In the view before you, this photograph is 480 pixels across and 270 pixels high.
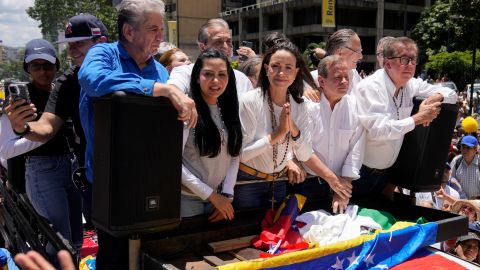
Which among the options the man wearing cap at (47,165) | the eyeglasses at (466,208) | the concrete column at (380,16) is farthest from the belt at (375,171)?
the concrete column at (380,16)

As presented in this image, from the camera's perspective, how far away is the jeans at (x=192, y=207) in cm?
291

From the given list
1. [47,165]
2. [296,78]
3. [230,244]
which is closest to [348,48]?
[296,78]

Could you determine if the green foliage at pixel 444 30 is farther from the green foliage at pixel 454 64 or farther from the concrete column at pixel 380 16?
the concrete column at pixel 380 16

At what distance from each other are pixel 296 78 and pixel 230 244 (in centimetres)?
124

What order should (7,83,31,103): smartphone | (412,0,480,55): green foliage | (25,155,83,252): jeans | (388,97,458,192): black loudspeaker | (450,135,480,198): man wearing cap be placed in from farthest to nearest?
(412,0,480,55): green foliage, (450,135,480,198): man wearing cap, (388,97,458,192): black loudspeaker, (25,155,83,252): jeans, (7,83,31,103): smartphone

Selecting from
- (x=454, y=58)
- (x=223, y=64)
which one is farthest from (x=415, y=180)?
(x=454, y=58)

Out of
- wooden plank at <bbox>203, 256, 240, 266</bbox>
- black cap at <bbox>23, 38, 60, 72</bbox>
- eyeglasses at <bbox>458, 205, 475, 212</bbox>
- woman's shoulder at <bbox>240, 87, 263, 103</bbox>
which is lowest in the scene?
eyeglasses at <bbox>458, 205, 475, 212</bbox>

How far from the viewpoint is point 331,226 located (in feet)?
9.99

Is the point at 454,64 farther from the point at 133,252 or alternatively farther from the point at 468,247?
the point at 133,252

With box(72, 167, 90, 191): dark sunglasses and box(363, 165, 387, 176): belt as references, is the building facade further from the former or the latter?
box(72, 167, 90, 191): dark sunglasses

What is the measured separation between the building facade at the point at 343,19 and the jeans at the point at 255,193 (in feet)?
135

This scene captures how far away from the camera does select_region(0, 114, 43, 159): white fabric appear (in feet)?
10.1

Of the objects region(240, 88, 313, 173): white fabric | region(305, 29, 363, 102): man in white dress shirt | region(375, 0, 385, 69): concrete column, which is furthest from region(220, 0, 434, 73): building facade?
region(240, 88, 313, 173): white fabric

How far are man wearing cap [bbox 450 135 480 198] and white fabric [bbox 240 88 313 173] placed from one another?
4.55m
